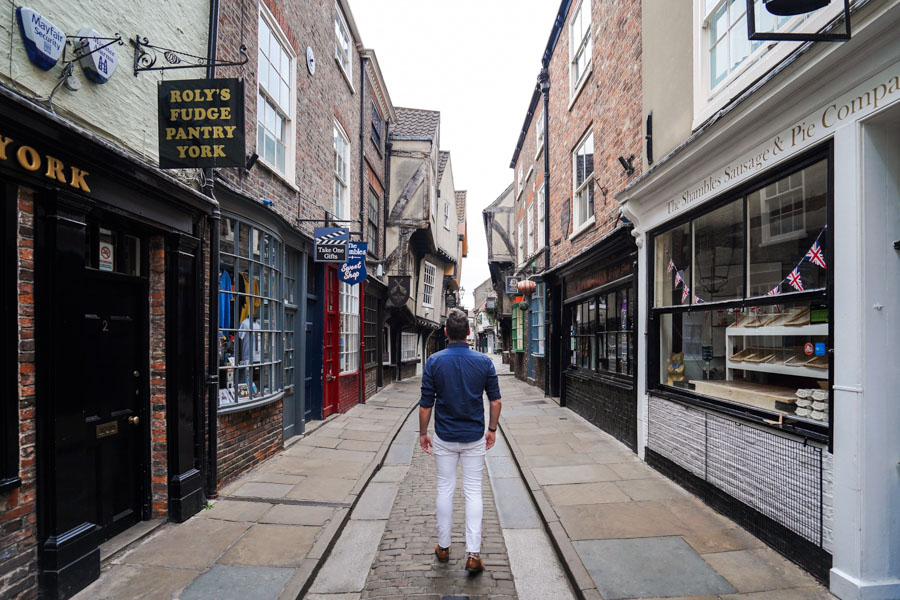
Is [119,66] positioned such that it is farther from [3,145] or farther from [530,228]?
[530,228]

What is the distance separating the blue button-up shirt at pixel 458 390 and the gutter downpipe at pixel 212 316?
A: 8.88 feet

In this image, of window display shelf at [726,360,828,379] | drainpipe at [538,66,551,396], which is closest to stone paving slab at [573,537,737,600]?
window display shelf at [726,360,828,379]

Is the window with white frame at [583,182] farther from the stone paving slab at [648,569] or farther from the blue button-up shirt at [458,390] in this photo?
the stone paving slab at [648,569]

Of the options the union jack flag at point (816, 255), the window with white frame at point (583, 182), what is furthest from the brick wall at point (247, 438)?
the window with white frame at point (583, 182)

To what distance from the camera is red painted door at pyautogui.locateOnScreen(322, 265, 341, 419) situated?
1038 cm

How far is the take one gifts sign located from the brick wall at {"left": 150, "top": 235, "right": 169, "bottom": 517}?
5.29m

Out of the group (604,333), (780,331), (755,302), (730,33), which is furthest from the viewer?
(604,333)

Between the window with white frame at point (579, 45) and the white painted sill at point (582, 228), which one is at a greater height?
the window with white frame at point (579, 45)

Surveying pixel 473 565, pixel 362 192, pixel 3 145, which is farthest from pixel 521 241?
pixel 3 145

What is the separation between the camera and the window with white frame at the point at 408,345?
20.8m

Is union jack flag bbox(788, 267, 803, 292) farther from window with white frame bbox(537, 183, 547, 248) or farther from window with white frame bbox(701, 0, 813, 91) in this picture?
window with white frame bbox(537, 183, 547, 248)

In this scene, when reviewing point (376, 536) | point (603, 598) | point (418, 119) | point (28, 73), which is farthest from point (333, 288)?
point (418, 119)

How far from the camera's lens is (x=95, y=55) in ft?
12.8

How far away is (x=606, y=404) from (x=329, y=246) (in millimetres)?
5458
